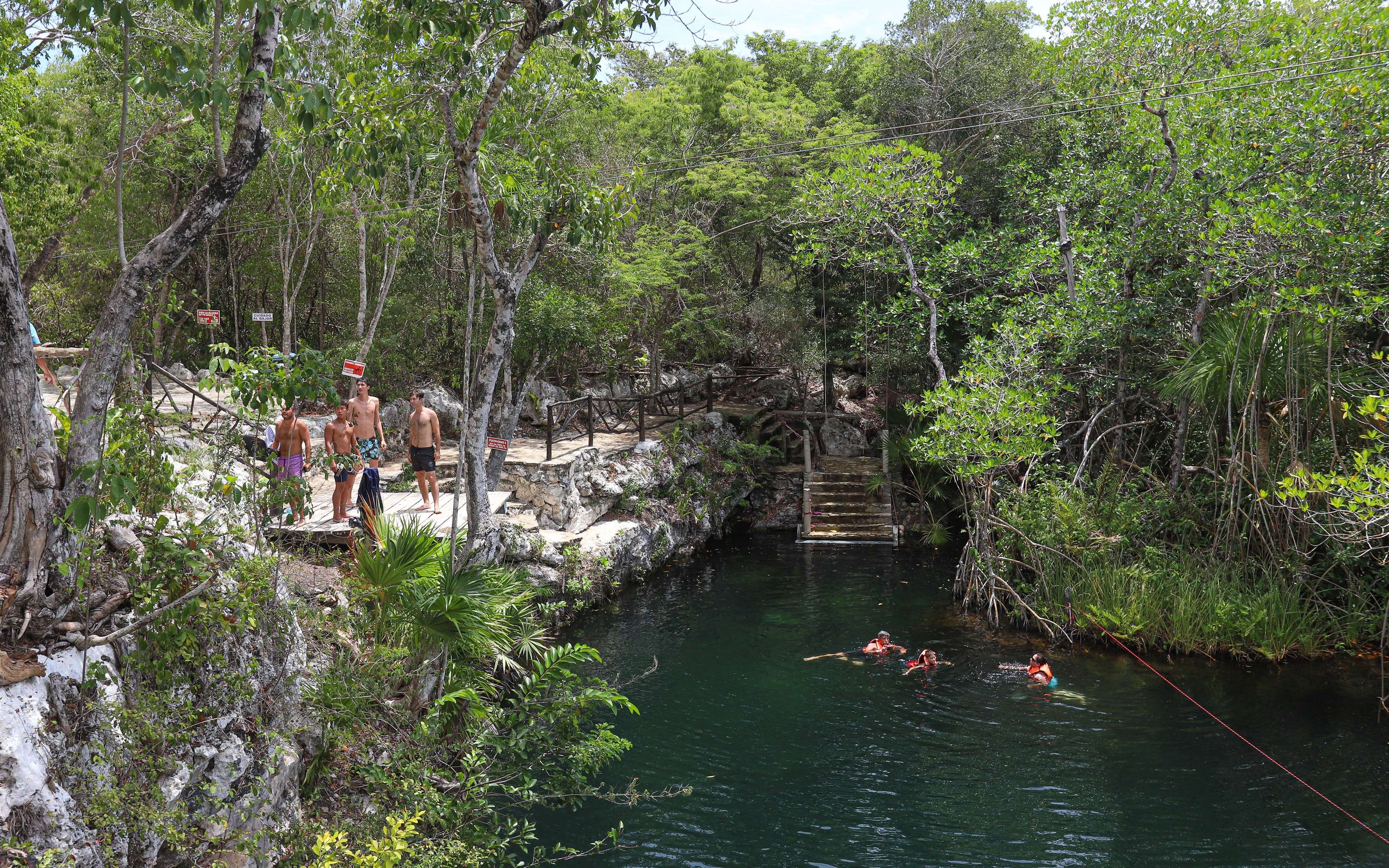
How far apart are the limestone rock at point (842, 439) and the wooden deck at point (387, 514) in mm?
9996

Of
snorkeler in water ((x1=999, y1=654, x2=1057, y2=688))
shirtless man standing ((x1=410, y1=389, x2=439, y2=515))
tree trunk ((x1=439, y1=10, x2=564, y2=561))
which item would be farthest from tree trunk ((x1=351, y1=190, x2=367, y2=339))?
snorkeler in water ((x1=999, y1=654, x2=1057, y2=688))

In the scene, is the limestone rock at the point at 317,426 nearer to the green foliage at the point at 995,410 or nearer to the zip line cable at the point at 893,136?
the zip line cable at the point at 893,136

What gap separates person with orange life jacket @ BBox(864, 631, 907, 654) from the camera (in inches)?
450

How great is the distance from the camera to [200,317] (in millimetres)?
7500

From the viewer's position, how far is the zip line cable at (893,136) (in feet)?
35.2

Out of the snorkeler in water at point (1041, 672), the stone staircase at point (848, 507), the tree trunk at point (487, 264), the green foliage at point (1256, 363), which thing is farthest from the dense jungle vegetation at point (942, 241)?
the snorkeler in water at point (1041, 672)

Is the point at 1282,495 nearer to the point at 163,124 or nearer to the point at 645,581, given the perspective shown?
the point at 645,581

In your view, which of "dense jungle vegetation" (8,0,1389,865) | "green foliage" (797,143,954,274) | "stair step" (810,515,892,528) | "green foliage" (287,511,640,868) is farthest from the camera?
"stair step" (810,515,892,528)

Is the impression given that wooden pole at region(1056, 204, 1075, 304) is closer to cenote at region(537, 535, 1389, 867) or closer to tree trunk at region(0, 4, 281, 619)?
cenote at region(537, 535, 1389, 867)

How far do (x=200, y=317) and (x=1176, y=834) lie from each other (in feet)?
29.7

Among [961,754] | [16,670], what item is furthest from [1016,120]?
[16,670]

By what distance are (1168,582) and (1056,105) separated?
8.35 metres

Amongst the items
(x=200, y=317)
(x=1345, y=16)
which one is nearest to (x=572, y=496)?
(x=200, y=317)

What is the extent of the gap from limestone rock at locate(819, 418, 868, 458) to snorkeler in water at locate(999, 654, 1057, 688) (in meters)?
9.82
